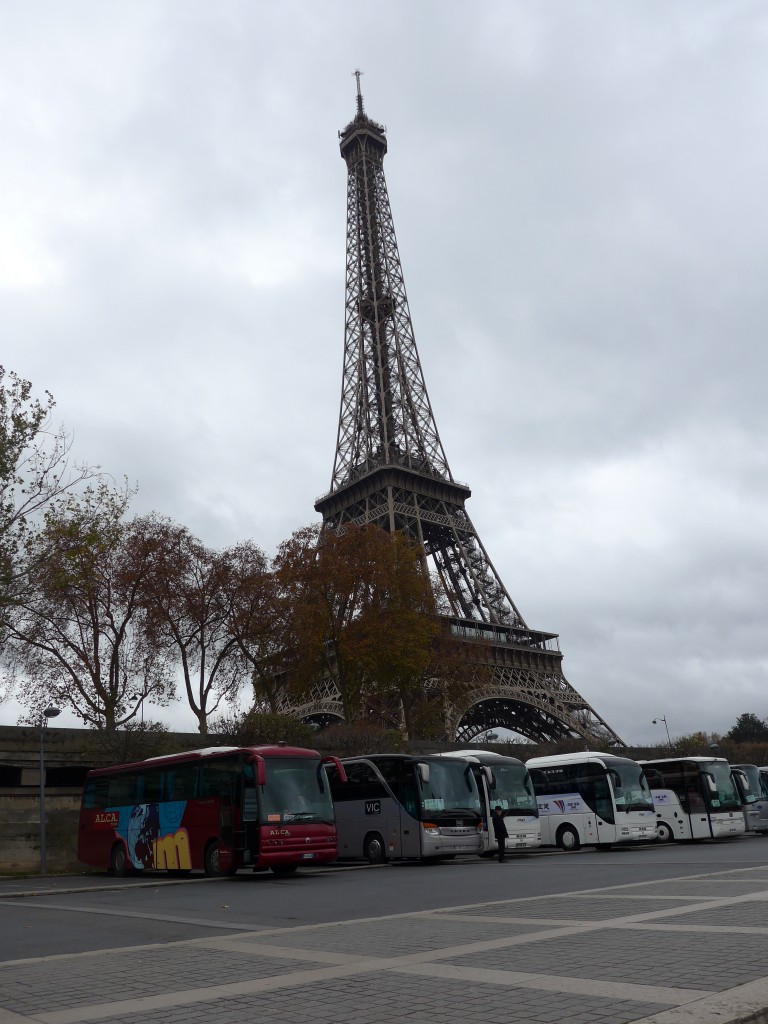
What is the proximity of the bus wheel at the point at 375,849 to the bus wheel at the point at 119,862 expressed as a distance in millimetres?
6501

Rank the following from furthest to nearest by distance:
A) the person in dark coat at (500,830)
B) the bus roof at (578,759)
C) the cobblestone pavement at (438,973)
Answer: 1. the bus roof at (578,759)
2. the person in dark coat at (500,830)
3. the cobblestone pavement at (438,973)

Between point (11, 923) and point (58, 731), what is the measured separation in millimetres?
A: 19637

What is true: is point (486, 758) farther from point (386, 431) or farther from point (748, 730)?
point (748, 730)

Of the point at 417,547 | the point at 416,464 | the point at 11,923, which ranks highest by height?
the point at 416,464

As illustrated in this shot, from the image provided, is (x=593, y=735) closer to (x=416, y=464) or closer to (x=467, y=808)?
(x=416, y=464)

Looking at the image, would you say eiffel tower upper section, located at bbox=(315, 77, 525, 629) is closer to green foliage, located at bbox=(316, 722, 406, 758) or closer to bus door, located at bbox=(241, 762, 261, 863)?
green foliage, located at bbox=(316, 722, 406, 758)

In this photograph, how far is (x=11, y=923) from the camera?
13.3 m

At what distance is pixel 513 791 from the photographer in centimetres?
2738

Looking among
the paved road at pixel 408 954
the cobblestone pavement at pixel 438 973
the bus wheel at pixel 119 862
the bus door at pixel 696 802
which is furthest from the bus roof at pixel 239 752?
the bus door at pixel 696 802

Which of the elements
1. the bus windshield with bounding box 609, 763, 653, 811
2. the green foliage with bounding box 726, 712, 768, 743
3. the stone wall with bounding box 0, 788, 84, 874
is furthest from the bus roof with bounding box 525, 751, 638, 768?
the green foliage with bounding box 726, 712, 768, 743

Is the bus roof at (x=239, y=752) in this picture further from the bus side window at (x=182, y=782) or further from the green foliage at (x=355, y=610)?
the green foliage at (x=355, y=610)

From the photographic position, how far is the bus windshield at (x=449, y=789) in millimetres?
24484

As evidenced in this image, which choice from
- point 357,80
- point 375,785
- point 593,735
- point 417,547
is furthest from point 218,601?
point 357,80

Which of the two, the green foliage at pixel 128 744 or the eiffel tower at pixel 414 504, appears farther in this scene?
the eiffel tower at pixel 414 504
